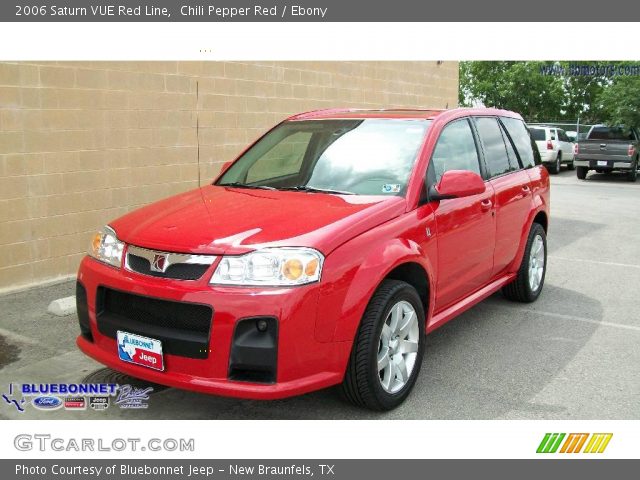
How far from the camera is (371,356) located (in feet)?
12.2

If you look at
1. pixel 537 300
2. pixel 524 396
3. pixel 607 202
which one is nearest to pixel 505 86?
pixel 607 202

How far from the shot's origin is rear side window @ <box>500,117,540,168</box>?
6.17 metres

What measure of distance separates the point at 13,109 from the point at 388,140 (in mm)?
3601

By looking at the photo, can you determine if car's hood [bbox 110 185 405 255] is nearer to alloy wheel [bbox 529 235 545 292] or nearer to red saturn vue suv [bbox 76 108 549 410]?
red saturn vue suv [bbox 76 108 549 410]

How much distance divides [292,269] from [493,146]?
2.86m

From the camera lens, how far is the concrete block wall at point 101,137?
20.9ft

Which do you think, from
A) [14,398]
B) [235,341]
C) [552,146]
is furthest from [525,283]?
[552,146]

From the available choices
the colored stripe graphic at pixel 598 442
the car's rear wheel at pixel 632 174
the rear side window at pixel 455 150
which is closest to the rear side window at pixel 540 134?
the car's rear wheel at pixel 632 174

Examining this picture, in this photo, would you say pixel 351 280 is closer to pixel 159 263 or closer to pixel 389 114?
pixel 159 263

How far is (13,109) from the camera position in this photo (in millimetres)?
6254

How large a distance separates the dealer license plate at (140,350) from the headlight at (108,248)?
43cm

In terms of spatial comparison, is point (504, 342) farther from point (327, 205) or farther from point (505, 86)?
point (505, 86)

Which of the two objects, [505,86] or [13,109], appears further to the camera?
[505,86]

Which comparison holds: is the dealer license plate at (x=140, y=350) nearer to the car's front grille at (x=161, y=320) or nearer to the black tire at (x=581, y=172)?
the car's front grille at (x=161, y=320)
